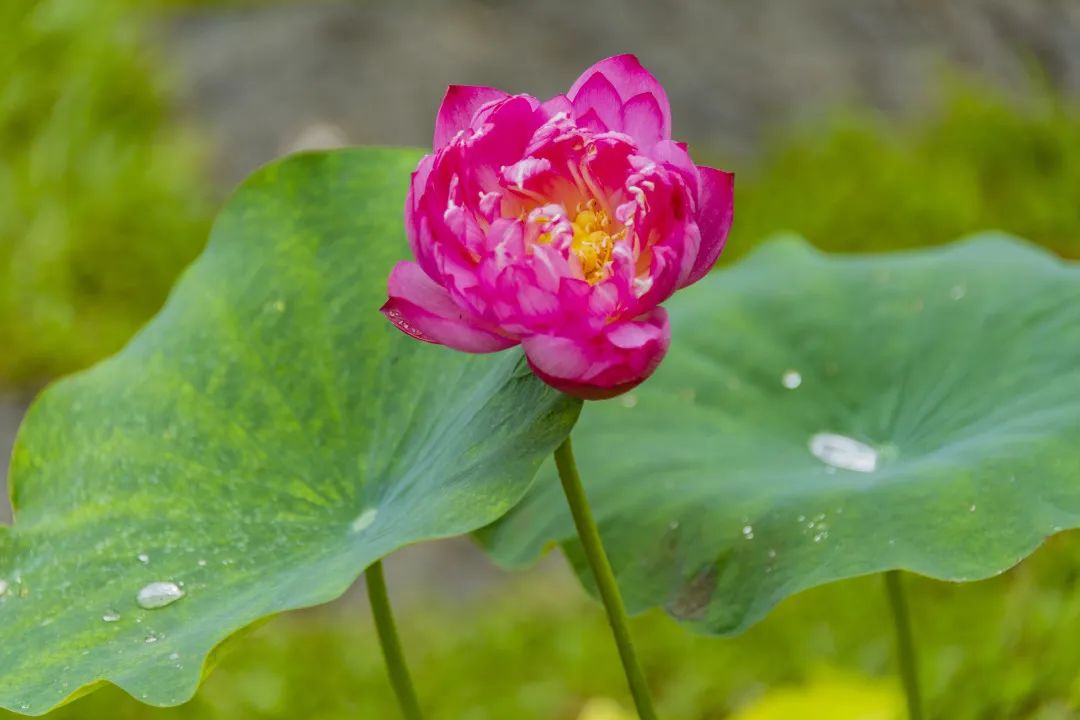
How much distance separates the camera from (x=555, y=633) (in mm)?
2395

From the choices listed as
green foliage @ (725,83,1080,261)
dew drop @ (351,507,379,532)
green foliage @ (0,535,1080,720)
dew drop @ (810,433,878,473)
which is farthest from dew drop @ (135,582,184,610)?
green foliage @ (725,83,1080,261)

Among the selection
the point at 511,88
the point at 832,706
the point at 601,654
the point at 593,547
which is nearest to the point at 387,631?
the point at 593,547

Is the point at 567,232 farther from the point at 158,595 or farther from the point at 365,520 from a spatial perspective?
the point at 158,595

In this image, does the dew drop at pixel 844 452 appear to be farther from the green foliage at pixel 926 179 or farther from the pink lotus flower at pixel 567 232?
the green foliage at pixel 926 179

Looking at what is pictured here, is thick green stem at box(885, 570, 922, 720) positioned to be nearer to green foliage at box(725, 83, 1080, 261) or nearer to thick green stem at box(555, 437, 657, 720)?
thick green stem at box(555, 437, 657, 720)

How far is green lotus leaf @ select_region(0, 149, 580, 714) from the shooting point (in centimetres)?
88

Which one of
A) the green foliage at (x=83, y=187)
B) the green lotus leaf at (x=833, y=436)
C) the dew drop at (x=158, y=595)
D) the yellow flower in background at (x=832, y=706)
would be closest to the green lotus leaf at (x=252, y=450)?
the dew drop at (x=158, y=595)

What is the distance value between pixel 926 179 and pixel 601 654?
1.67m

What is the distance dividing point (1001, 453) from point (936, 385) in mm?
206

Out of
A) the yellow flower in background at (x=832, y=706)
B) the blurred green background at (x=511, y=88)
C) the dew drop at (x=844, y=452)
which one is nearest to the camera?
the dew drop at (x=844, y=452)

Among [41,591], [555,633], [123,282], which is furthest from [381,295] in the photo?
[123,282]

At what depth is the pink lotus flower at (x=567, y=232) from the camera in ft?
2.50

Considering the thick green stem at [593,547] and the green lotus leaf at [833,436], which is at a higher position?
the thick green stem at [593,547]

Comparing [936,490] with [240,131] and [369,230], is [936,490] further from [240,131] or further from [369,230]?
[240,131]
